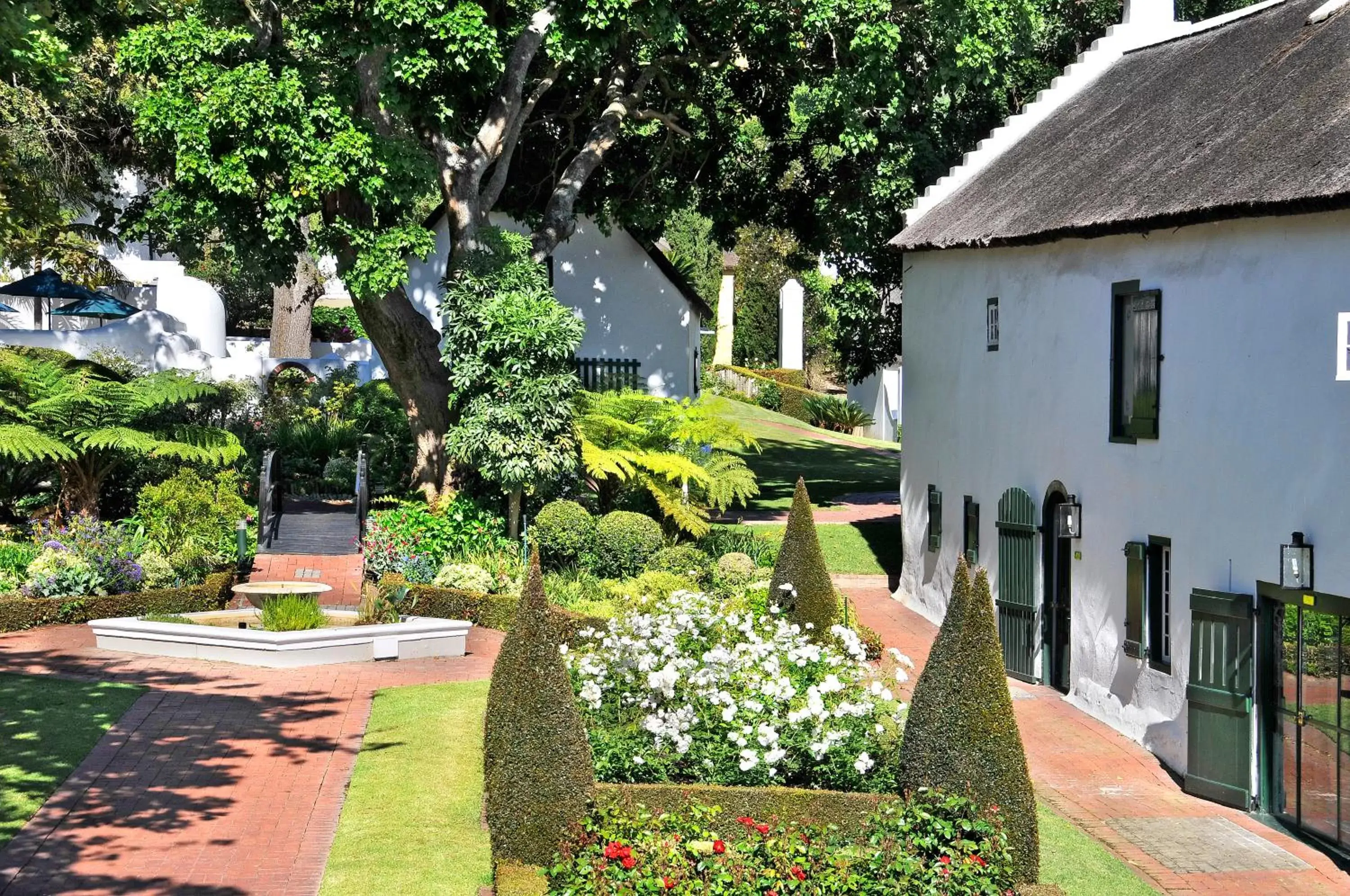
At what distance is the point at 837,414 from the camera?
168 ft

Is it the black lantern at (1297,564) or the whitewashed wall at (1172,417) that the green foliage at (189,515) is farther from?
the black lantern at (1297,564)

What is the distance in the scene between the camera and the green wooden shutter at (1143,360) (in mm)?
16078

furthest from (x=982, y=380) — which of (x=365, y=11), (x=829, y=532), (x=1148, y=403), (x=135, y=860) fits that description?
(x=135, y=860)

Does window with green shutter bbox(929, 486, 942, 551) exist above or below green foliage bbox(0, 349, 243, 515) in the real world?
below

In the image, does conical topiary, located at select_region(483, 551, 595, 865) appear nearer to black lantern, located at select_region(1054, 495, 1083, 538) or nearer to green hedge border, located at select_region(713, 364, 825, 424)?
black lantern, located at select_region(1054, 495, 1083, 538)

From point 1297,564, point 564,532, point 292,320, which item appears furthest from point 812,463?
point 1297,564

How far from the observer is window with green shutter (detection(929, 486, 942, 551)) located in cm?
2327

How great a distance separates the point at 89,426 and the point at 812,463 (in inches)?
874

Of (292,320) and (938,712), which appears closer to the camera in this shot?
(938,712)

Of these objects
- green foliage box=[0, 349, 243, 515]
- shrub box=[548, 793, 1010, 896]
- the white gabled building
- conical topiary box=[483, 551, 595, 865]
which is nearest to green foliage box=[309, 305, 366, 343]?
green foliage box=[0, 349, 243, 515]

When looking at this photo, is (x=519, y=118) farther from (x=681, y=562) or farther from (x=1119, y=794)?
(x=1119, y=794)

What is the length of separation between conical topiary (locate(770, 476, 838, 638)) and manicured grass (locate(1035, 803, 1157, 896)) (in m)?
4.54

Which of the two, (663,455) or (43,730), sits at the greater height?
(663,455)

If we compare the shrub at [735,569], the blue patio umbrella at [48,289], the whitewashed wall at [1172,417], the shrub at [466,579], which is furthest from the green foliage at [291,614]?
the blue patio umbrella at [48,289]
